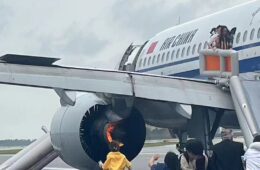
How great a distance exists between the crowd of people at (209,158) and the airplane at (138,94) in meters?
1.12

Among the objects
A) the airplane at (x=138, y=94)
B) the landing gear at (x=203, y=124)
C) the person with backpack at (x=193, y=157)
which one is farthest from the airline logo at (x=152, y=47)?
the person with backpack at (x=193, y=157)

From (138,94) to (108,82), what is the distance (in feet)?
1.77

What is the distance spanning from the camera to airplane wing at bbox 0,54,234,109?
14.1 metres

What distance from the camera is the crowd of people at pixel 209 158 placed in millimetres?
11852

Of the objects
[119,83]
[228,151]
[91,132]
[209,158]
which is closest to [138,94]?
[119,83]

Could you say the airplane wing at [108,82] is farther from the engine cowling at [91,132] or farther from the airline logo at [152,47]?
the airline logo at [152,47]

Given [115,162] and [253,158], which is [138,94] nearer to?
[115,162]

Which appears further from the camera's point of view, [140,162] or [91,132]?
[140,162]

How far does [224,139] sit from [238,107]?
113 cm

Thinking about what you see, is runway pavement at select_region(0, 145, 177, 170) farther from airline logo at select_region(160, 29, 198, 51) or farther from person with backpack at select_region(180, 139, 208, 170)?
person with backpack at select_region(180, 139, 208, 170)

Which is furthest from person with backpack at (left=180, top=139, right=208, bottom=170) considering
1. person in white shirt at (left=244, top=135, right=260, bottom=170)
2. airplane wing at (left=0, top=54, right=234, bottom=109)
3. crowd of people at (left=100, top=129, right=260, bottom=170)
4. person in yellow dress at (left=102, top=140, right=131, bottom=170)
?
airplane wing at (left=0, top=54, right=234, bottom=109)

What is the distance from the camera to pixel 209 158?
12.4 metres

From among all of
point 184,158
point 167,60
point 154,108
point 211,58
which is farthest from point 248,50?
point 184,158

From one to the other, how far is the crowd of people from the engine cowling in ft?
6.78
